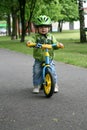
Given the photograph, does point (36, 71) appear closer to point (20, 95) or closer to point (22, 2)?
point (20, 95)

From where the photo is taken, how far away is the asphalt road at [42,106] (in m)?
6.34

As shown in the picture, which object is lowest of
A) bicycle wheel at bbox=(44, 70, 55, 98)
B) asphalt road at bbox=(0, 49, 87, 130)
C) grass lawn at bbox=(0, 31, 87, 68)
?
grass lawn at bbox=(0, 31, 87, 68)

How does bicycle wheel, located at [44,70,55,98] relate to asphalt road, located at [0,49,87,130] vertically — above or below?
above

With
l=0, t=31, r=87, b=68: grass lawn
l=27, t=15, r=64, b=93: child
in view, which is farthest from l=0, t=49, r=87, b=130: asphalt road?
l=0, t=31, r=87, b=68: grass lawn

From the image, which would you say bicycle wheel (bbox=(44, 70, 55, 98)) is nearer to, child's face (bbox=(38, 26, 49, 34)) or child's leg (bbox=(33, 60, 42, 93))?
child's leg (bbox=(33, 60, 42, 93))

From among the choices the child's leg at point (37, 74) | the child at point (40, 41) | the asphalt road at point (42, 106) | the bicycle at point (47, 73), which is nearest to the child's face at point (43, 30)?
the child at point (40, 41)

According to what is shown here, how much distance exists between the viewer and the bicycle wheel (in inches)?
330

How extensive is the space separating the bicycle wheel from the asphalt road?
4.3 inches

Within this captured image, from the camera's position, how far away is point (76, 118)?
667 centimetres

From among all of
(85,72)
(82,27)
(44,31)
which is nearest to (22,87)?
(44,31)

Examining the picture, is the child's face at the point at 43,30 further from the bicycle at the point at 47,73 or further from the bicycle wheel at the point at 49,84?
the bicycle wheel at the point at 49,84

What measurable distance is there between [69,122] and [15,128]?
79 centimetres

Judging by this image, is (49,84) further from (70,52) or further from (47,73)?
(70,52)

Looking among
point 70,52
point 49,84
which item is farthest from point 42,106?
point 70,52
